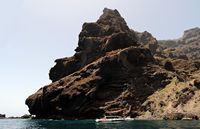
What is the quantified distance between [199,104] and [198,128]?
86236 millimetres

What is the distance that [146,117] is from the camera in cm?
19788

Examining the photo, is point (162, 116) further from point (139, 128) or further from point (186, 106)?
point (139, 128)

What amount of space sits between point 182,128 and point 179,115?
77660 millimetres

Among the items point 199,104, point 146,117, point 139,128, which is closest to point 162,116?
point 146,117

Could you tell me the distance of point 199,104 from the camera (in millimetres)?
194875

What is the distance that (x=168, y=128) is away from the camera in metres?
114

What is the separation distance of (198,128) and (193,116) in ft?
258

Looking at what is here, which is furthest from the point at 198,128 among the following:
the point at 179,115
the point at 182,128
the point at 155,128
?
the point at 179,115

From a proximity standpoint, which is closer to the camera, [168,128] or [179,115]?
→ [168,128]

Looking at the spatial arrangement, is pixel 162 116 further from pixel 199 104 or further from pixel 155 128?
pixel 155 128

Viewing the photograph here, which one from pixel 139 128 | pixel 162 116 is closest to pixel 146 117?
pixel 162 116

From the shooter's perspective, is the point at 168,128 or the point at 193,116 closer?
the point at 168,128

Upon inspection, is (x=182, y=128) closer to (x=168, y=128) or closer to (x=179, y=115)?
(x=168, y=128)

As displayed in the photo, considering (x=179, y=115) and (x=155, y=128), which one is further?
(x=179, y=115)
